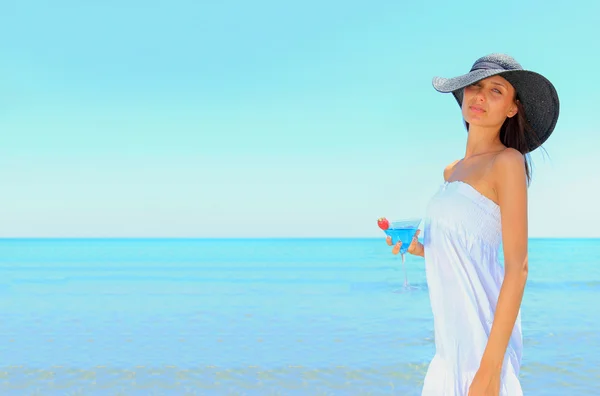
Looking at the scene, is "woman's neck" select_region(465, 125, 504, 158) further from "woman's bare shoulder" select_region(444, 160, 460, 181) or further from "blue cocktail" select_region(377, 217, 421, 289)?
"blue cocktail" select_region(377, 217, 421, 289)

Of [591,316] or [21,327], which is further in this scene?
[591,316]

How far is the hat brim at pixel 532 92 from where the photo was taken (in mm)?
2279

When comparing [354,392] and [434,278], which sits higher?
[434,278]

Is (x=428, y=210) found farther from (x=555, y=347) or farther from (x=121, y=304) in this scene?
(x=121, y=304)

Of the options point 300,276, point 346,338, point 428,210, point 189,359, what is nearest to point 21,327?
point 189,359

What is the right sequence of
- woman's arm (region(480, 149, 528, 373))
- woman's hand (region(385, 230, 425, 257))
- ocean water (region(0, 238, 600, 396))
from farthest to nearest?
ocean water (region(0, 238, 600, 396)), woman's hand (region(385, 230, 425, 257)), woman's arm (region(480, 149, 528, 373))

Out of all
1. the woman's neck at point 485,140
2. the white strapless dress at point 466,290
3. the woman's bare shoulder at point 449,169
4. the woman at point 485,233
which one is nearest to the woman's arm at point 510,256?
the woman at point 485,233

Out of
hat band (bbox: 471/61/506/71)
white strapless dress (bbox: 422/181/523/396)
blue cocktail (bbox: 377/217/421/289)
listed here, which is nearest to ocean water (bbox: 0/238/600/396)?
blue cocktail (bbox: 377/217/421/289)

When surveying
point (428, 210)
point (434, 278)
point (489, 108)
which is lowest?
point (434, 278)

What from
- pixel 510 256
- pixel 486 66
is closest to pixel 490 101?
pixel 486 66

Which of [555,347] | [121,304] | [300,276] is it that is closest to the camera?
[555,347]

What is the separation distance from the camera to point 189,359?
27.6 ft

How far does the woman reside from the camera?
6.86 ft

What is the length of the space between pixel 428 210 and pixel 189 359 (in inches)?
262
